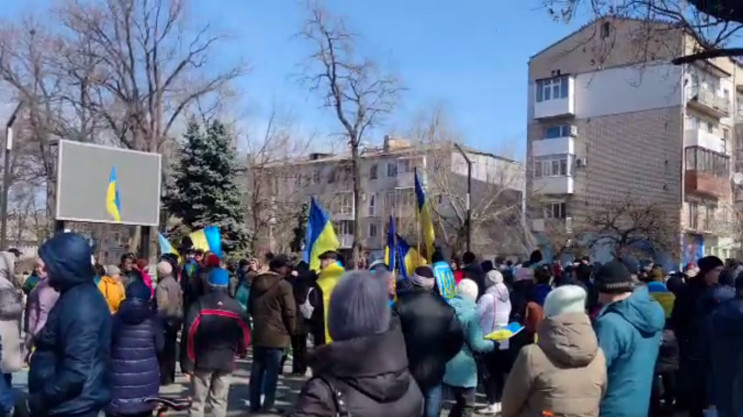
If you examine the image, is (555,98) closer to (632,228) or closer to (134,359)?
(632,228)

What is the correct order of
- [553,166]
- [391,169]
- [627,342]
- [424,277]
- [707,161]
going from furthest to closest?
1. [391,169]
2. [553,166]
3. [707,161]
4. [424,277]
5. [627,342]

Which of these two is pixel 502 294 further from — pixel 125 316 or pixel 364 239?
pixel 364 239

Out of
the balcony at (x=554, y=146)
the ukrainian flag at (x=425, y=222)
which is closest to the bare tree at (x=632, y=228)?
the balcony at (x=554, y=146)

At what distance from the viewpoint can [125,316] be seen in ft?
24.3

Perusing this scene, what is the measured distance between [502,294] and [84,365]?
19.8 feet

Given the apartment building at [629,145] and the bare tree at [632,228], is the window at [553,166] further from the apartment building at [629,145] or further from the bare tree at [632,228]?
→ the bare tree at [632,228]

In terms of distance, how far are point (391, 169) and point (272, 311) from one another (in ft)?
191

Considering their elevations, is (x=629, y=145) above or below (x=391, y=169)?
below

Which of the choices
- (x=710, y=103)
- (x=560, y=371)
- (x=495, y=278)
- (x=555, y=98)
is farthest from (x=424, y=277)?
(x=710, y=103)

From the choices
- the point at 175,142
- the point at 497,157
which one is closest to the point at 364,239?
the point at 497,157

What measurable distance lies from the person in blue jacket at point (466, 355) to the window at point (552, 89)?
43.0 metres

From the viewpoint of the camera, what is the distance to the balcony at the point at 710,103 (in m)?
46.8

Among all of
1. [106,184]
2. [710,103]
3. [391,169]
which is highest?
[710,103]

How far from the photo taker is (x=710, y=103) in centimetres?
4812
